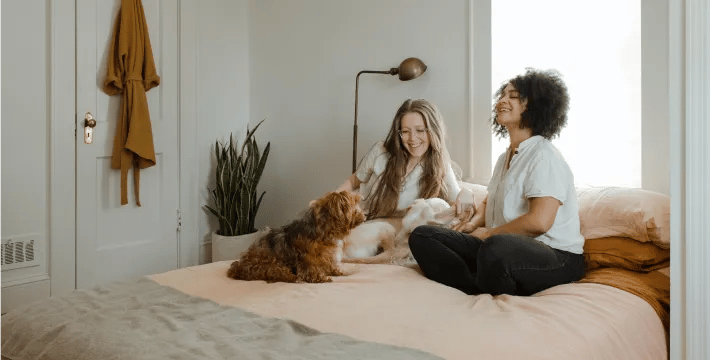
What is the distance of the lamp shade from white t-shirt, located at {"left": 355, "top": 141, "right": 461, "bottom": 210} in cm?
47

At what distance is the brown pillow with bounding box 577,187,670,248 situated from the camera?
259 cm

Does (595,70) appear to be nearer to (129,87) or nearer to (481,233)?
(481,233)

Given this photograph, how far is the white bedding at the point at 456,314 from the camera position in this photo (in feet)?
5.97

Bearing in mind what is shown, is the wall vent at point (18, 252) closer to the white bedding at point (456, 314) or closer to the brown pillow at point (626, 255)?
the white bedding at point (456, 314)

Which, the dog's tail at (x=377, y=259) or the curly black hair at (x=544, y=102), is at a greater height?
the curly black hair at (x=544, y=102)

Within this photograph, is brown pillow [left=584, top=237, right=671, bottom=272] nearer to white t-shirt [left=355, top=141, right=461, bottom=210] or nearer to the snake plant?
white t-shirt [left=355, top=141, right=461, bottom=210]

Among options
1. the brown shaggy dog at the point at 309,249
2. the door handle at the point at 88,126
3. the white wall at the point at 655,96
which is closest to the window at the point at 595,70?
the white wall at the point at 655,96

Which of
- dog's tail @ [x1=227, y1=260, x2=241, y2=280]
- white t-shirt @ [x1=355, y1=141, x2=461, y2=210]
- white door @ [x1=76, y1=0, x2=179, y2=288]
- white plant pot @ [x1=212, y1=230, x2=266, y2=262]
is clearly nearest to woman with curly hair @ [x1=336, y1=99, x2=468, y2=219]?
white t-shirt @ [x1=355, y1=141, x2=461, y2=210]

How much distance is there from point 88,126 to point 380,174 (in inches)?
70.8

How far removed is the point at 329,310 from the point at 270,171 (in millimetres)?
2825

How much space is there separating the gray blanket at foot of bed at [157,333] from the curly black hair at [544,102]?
1337 millimetres

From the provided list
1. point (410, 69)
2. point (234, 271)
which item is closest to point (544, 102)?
point (410, 69)

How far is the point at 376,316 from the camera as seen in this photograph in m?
2.01

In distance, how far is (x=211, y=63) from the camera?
467cm
